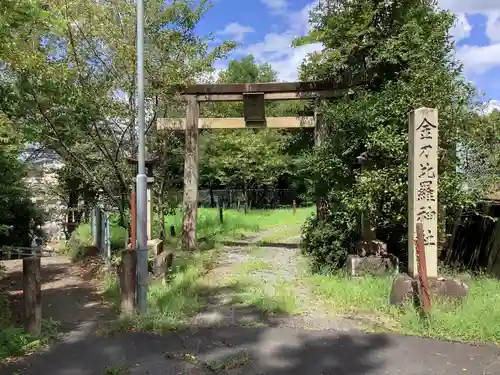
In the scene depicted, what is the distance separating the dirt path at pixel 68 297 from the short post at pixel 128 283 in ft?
1.49

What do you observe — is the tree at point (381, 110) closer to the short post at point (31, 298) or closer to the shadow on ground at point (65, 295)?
the shadow on ground at point (65, 295)

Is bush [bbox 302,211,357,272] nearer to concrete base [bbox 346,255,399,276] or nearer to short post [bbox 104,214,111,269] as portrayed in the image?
concrete base [bbox 346,255,399,276]

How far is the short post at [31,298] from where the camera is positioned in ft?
19.2

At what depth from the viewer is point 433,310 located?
6.17m

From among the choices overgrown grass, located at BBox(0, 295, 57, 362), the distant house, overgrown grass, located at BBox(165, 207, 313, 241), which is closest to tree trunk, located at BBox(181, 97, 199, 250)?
overgrown grass, located at BBox(165, 207, 313, 241)

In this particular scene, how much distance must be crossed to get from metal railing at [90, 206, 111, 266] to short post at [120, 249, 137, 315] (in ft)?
13.0

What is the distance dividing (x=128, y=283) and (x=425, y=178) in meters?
4.51

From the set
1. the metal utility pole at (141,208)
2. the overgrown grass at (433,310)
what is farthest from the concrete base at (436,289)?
the metal utility pole at (141,208)

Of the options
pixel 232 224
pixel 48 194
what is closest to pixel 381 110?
pixel 232 224

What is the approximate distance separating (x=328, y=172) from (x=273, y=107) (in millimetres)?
22758

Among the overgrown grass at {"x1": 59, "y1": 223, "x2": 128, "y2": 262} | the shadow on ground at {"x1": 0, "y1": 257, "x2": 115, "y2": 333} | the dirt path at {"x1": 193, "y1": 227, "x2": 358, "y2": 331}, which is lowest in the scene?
the shadow on ground at {"x1": 0, "y1": 257, "x2": 115, "y2": 333}

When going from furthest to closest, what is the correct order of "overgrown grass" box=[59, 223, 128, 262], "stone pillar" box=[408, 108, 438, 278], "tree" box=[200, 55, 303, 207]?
"tree" box=[200, 55, 303, 207] → "overgrown grass" box=[59, 223, 128, 262] → "stone pillar" box=[408, 108, 438, 278]

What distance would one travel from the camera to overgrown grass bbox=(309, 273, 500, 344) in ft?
19.0

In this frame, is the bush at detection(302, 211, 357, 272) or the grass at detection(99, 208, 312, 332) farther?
the bush at detection(302, 211, 357, 272)
